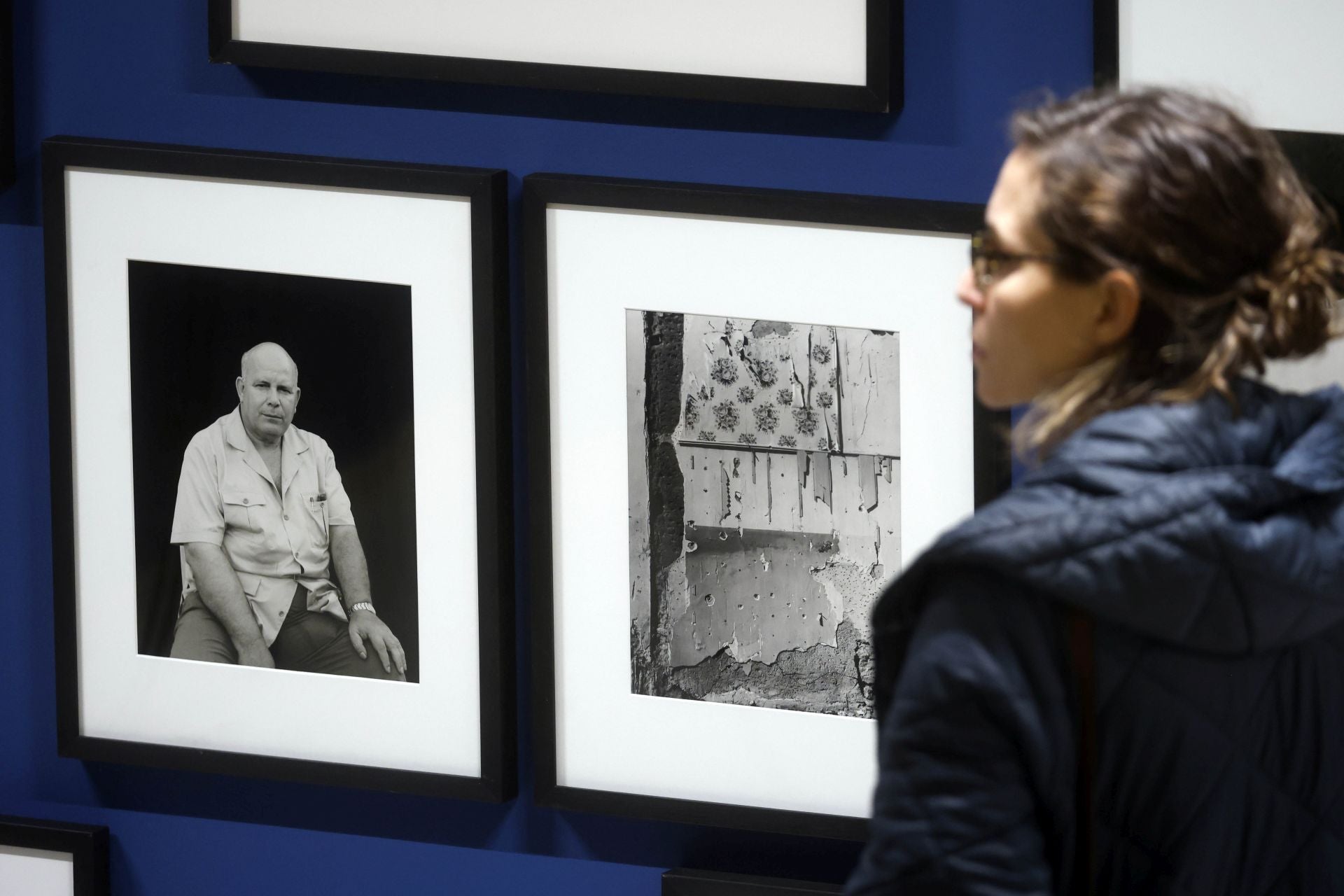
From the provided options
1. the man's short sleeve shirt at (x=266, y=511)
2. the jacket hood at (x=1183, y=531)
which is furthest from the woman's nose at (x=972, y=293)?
the man's short sleeve shirt at (x=266, y=511)

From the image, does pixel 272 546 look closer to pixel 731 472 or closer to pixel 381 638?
pixel 381 638

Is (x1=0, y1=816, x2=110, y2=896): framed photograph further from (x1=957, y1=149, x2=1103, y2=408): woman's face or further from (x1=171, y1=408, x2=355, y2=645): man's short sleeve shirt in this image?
(x1=957, y1=149, x2=1103, y2=408): woman's face

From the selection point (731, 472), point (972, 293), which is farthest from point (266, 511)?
point (972, 293)

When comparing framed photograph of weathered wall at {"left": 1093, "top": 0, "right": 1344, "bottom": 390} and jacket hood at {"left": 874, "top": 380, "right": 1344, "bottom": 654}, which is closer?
jacket hood at {"left": 874, "top": 380, "right": 1344, "bottom": 654}

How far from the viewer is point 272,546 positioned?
1.37 m

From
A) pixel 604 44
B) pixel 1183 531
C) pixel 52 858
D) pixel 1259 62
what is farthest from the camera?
pixel 52 858

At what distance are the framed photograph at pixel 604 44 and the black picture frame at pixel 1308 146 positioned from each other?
6.2 inches

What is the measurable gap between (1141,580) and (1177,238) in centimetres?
15

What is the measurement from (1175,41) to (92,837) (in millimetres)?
1223

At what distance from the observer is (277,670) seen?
139cm

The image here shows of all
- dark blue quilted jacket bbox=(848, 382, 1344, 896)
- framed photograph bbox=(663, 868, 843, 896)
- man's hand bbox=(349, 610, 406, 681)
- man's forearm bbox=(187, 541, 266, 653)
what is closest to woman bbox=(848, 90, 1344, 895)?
dark blue quilted jacket bbox=(848, 382, 1344, 896)

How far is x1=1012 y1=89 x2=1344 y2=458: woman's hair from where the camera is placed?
64cm

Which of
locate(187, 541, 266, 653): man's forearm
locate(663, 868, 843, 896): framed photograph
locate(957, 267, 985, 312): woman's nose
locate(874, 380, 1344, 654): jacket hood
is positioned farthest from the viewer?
locate(187, 541, 266, 653): man's forearm

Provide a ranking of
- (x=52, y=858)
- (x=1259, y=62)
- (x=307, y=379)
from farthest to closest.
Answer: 1. (x=52, y=858)
2. (x=307, y=379)
3. (x=1259, y=62)
